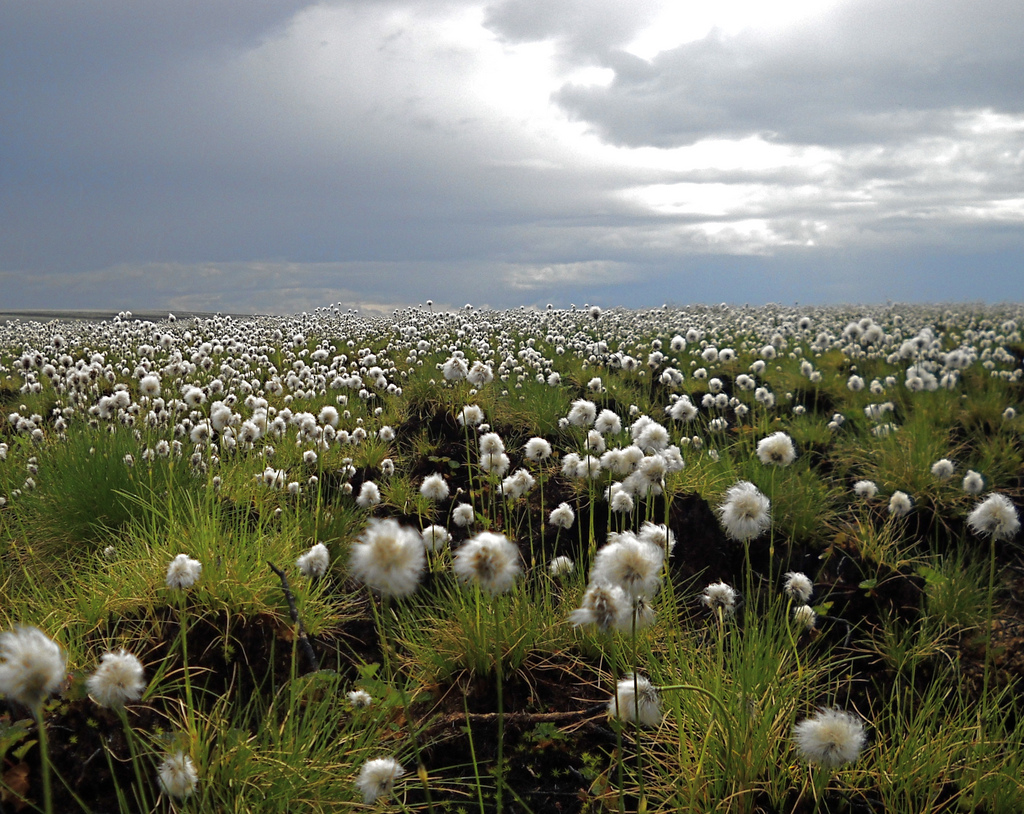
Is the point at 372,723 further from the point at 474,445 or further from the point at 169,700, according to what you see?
the point at 474,445

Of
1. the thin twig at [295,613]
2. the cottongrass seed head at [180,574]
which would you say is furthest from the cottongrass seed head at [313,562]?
the cottongrass seed head at [180,574]

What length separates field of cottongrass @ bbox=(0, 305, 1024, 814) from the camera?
2812 mm

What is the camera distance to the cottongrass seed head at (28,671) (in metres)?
1.61

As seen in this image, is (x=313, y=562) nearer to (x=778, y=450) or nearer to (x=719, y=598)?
(x=719, y=598)

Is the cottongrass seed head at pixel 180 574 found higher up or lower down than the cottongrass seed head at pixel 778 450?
lower down

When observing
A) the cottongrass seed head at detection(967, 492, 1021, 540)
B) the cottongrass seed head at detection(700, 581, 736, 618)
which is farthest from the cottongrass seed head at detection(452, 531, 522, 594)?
the cottongrass seed head at detection(967, 492, 1021, 540)

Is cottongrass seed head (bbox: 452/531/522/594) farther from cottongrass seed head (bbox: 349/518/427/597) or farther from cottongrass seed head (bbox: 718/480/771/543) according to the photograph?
cottongrass seed head (bbox: 718/480/771/543)

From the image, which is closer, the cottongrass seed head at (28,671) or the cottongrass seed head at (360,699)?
the cottongrass seed head at (28,671)

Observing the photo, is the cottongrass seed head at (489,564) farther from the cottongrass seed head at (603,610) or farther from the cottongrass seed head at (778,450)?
the cottongrass seed head at (778,450)

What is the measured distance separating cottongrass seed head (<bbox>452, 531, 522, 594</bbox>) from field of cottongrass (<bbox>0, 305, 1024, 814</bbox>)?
0.04ft

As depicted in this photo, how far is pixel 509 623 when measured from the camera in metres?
3.99

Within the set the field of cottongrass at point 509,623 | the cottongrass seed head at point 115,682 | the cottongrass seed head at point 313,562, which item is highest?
the cottongrass seed head at point 115,682

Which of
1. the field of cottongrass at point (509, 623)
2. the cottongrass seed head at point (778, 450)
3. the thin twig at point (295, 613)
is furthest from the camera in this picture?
the cottongrass seed head at point (778, 450)

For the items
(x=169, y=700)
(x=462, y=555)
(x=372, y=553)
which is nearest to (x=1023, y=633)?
(x=462, y=555)
